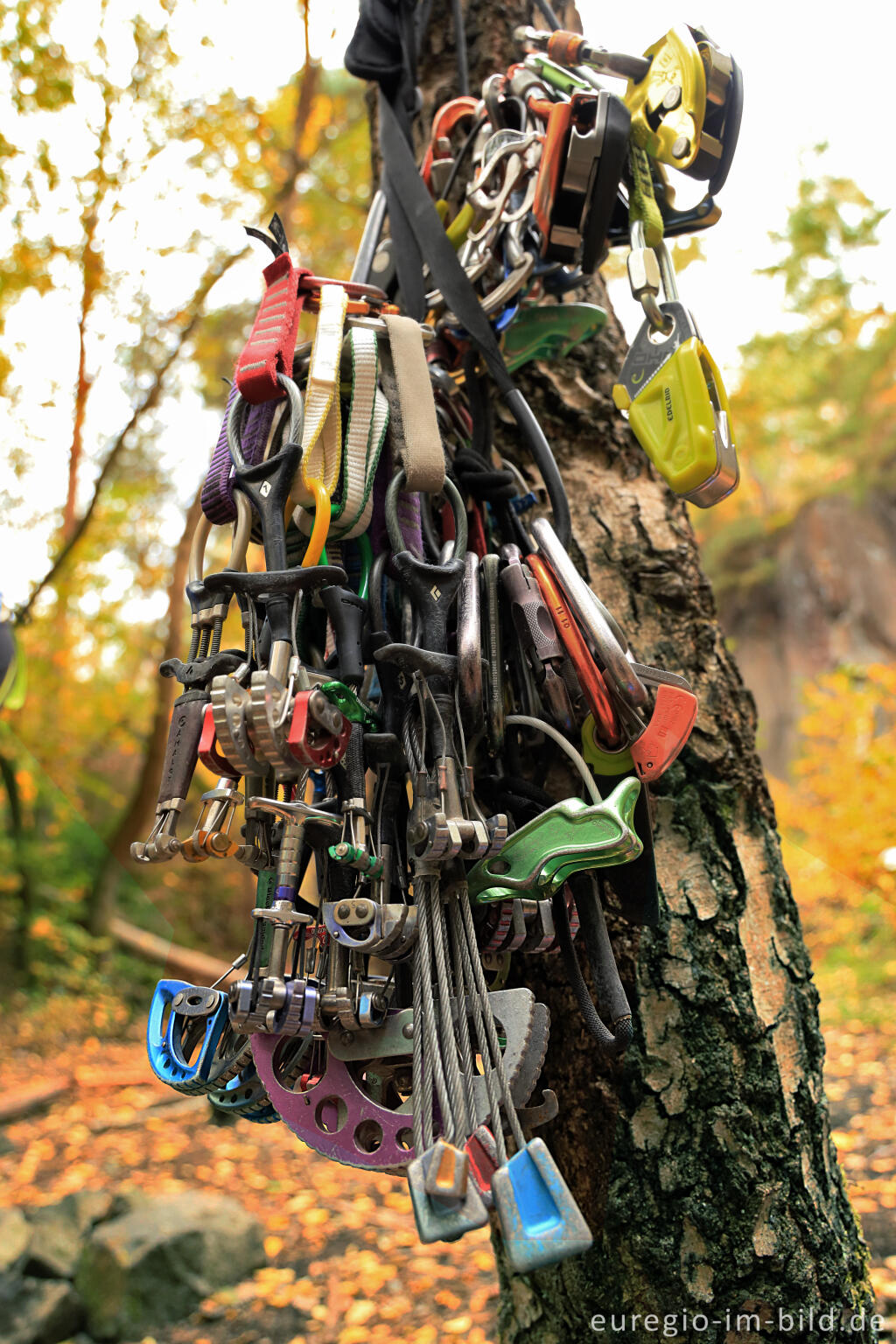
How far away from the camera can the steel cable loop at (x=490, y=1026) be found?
2.74ft

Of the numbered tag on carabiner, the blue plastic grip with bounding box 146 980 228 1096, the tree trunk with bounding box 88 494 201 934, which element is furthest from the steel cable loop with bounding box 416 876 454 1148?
the tree trunk with bounding box 88 494 201 934

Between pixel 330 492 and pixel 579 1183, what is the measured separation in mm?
982

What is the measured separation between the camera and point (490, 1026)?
2.89ft

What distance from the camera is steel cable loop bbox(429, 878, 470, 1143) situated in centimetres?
84

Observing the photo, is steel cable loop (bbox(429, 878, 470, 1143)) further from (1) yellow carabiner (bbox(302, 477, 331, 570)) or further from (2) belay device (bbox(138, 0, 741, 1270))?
(1) yellow carabiner (bbox(302, 477, 331, 570))

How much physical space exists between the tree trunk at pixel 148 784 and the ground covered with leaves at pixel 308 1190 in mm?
1602

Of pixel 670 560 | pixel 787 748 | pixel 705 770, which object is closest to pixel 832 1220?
pixel 705 770

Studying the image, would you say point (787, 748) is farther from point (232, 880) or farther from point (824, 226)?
point (232, 880)

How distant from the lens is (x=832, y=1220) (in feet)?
3.95

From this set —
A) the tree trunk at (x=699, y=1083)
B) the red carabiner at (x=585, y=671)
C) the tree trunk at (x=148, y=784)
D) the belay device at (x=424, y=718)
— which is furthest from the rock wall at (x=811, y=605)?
the red carabiner at (x=585, y=671)

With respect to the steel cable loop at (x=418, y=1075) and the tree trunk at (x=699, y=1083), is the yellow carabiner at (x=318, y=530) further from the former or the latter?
the tree trunk at (x=699, y=1083)

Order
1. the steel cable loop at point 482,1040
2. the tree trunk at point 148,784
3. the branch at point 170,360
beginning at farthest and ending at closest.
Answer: the tree trunk at point 148,784
the branch at point 170,360
the steel cable loop at point 482,1040

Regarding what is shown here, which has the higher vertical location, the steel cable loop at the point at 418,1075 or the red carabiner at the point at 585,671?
the red carabiner at the point at 585,671

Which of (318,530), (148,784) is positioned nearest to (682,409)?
(318,530)
